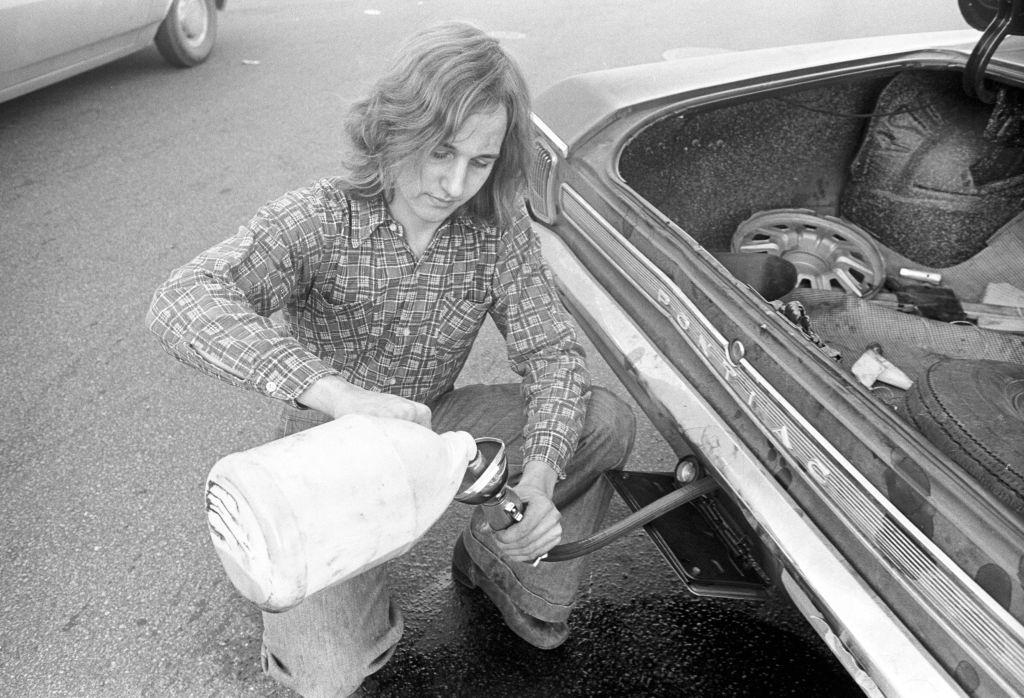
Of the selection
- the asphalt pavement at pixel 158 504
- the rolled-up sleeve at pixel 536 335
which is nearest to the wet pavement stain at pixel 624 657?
the asphalt pavement at pixel 158 504

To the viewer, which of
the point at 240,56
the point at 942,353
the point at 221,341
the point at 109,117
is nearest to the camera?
the point at 221,341

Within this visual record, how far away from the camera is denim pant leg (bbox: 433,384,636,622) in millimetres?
2010

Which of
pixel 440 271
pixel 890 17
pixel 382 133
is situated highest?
pixel 382 133

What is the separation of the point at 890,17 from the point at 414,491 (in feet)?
28.0

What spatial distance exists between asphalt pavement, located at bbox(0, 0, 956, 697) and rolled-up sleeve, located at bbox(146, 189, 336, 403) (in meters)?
0.89

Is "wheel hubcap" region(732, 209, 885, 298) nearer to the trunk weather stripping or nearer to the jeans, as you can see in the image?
the trunk weather stripping

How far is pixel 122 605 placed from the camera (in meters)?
2.15

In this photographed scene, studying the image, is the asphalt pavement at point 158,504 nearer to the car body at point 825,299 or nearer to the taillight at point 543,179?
the car body at point 825,299

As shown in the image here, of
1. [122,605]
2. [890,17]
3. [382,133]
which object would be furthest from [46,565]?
[890,17]

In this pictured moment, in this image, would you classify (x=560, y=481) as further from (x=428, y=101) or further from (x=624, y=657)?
(x=428, y=101)

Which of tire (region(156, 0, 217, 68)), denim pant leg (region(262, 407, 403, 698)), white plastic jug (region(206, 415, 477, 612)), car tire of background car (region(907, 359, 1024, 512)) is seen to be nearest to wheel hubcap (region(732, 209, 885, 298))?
car tire of background car (region(907, 359, 1024, 512))

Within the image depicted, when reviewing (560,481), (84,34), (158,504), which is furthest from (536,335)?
(84,34)

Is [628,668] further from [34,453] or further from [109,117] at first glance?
[109,117]

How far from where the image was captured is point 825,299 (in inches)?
102
